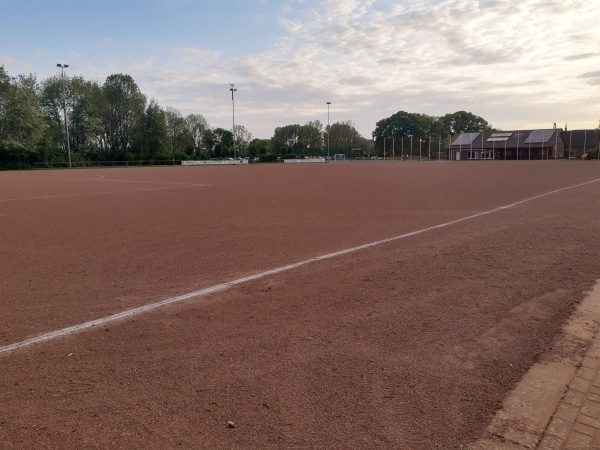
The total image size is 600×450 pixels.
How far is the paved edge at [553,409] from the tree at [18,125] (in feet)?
244

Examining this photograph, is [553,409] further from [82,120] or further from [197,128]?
→ [197,128]

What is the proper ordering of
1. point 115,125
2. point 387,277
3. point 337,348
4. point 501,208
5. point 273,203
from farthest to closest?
point 115,125
point 273,203
point 501,208
point 387,277
point 337,348

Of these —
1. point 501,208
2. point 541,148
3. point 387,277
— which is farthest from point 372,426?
point 541,148

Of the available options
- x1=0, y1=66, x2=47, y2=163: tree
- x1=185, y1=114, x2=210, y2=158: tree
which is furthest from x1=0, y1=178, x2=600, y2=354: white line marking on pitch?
x1=185, y1=114, x2=210, y2=158: tree

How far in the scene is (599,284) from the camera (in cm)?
634

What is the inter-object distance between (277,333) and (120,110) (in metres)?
93.3

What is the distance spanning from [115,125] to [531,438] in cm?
9520

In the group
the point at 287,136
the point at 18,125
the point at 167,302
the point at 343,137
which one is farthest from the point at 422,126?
the point at 167,302

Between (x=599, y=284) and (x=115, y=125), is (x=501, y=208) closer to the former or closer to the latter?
(x=599, y=284)

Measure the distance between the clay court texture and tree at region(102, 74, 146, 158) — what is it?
84.4 m

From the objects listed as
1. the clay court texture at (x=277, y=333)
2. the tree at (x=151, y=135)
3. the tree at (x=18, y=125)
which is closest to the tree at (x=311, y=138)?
the tree at (x=151, y=135)

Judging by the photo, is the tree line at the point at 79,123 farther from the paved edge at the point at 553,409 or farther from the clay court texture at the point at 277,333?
the paved edge at the point at 553,409

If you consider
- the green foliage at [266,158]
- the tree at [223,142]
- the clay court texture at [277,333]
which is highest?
the tree at [223,142]

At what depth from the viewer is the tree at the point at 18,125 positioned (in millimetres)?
65500
